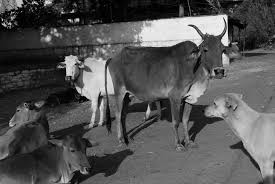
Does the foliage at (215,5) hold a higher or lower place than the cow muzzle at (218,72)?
higher

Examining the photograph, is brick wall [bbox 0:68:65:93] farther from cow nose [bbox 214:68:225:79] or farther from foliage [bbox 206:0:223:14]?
foliage [bbox 206:0:223:14]

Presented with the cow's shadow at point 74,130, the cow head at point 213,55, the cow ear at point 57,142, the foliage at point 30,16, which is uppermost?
the foliage at point 30,16

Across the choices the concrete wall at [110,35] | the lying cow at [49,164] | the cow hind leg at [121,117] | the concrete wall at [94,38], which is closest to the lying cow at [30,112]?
the cow hind leg at [121,117]

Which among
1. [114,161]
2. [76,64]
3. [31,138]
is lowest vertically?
[114,161]

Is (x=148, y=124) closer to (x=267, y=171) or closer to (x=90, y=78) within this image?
(x=90, y=78)

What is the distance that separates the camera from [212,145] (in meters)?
8.82

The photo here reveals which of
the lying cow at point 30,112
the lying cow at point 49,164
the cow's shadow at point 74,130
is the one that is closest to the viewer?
the lying cow at point 49,164

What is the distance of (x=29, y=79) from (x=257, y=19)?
85.2 ft

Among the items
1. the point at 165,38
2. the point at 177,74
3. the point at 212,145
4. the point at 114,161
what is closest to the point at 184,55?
the point at 177,74

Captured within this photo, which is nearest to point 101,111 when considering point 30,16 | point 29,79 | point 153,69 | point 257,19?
point 153,69

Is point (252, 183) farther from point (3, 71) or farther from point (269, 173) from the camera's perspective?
point (3, 71)

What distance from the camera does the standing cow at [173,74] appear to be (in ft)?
28.3

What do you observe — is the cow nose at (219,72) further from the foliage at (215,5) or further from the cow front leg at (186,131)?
the foliage at (215,5)

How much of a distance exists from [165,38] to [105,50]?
330 centimetres
